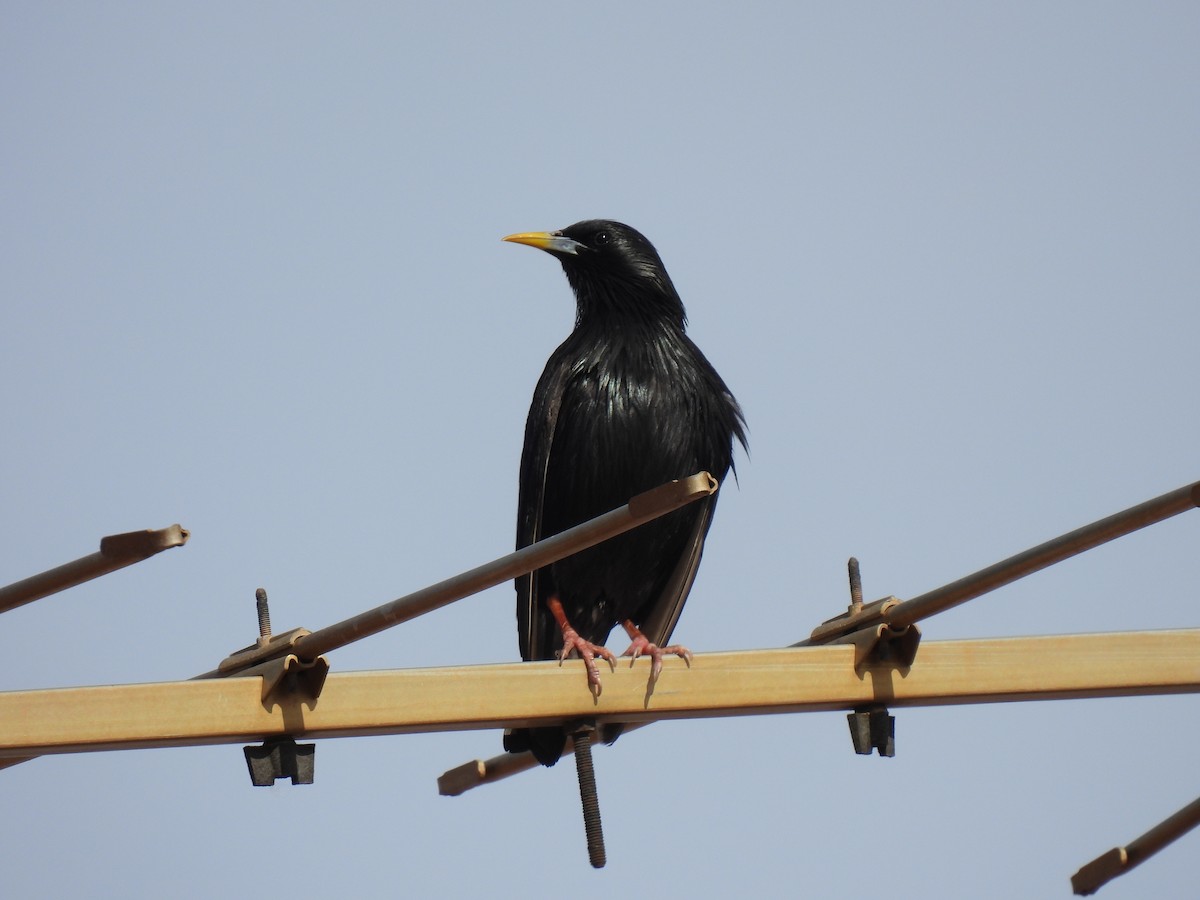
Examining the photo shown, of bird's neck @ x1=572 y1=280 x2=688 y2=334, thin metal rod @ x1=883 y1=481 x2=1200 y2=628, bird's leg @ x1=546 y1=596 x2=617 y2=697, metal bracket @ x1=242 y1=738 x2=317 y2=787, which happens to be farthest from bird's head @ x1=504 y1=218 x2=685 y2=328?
metal bracket @ x1=242 y1=738 x2=317 y2=787

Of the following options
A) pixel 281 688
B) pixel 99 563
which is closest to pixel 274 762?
→ pixel 281 688

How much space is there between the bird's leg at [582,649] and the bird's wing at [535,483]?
0.27ft

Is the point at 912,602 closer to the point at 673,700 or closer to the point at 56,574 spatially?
the point at 673,700

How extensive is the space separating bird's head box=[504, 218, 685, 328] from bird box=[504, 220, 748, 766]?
85mm

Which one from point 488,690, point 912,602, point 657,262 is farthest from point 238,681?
point 657,262

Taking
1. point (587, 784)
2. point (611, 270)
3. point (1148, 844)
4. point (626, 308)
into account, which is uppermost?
point (611, 270)

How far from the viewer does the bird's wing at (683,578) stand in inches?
232

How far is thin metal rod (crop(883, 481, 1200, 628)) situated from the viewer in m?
2.94

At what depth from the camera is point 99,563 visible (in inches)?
107

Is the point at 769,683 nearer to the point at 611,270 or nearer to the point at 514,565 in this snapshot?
the point at 514,565

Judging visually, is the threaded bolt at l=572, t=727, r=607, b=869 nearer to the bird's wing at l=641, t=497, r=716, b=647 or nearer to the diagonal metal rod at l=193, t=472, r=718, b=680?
the diagonal metal rod at l=193, t=472, r=718, b=680

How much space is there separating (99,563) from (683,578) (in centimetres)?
340

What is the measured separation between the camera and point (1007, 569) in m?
3.20

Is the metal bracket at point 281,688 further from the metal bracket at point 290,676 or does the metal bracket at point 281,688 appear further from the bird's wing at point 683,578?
the bird's wing at point 683,578
